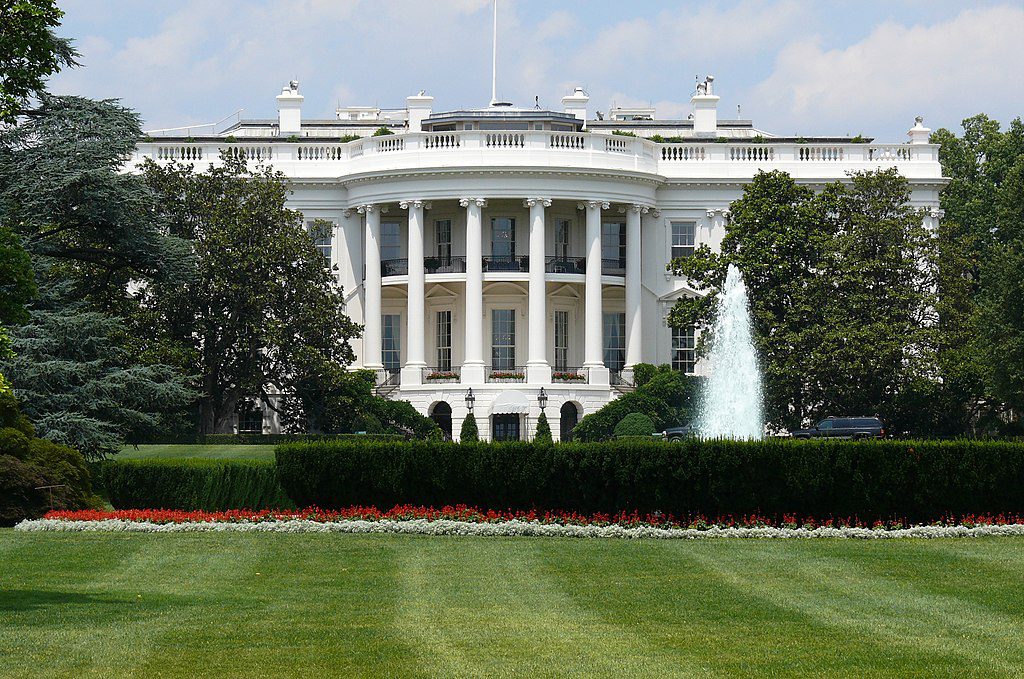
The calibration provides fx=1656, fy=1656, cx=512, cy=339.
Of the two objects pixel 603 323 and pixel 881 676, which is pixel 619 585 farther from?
pixel 603 323

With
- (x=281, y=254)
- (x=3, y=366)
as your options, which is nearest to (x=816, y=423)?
(x=281, y=254)

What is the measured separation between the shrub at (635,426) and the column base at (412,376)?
9.23 meters

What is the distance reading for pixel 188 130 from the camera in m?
87.9

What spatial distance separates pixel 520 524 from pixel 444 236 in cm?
4439

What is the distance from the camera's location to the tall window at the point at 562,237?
71.1m

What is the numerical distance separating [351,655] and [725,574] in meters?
7.16

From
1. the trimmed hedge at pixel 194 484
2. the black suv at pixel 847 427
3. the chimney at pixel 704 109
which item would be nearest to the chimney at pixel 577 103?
the chimney at pixel 704 109

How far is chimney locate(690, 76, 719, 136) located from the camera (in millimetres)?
81250

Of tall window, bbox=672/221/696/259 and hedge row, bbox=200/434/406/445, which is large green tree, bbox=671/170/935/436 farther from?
hedge row, bbox=200/434/406/445

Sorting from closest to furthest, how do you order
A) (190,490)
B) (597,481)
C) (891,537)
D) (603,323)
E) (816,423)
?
(891,537) < (597,481) < (190,490) < (816,423) < (603,323)

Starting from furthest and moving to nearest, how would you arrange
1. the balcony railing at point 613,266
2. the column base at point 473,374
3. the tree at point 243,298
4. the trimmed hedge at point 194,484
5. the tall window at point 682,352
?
the balcony railing at point 613,266 → the tall window at point 682,352 → the column base at point 473,374 → the tree at point 243,298 → the trimmed hedge at point 194,484

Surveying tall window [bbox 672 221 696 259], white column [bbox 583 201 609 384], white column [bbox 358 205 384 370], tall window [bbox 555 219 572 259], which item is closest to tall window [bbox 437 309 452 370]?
white column [bbox 358 205 384 370]

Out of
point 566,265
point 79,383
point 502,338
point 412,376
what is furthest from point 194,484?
point 566,265

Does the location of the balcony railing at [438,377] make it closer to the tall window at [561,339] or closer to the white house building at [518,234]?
the white house building at [518,234]
